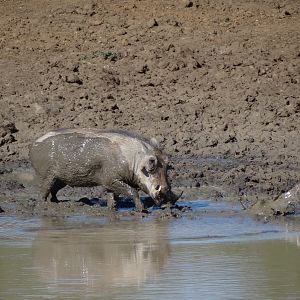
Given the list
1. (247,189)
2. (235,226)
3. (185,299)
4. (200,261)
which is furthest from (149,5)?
(185,299)

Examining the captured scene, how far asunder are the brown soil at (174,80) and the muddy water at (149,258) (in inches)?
90.2

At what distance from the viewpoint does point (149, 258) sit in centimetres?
1094

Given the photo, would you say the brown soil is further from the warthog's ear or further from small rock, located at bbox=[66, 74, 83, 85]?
the warthog's ear

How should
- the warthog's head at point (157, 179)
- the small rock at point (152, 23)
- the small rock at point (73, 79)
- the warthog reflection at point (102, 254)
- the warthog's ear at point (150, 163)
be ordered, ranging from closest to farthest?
the warthog reflection at point (102, 254) < the warthog's ear at point (150, 163) < the warthog's head at point (157, 179) < the small rock at point (73, 79) < the small rock at point (152, 23)

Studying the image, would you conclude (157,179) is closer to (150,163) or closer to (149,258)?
(150,163)

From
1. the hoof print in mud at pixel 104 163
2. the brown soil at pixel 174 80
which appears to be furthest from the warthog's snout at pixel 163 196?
the brown soil at pixel 174 80

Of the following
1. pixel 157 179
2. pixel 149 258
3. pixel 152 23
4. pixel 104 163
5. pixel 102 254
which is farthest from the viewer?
pixel 152 23

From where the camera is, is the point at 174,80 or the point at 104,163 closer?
the point at 104,163

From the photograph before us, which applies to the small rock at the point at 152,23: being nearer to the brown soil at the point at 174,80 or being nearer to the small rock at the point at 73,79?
the brown soil at the point at 174,80

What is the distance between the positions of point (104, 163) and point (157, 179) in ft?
2.32

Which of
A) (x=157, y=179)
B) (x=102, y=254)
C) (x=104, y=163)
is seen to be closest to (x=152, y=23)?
(x=104, y=163)

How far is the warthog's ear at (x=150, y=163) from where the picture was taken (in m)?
13.7

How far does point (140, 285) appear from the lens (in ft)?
31.9

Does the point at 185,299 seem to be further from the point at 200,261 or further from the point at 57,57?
the point at 57,57
